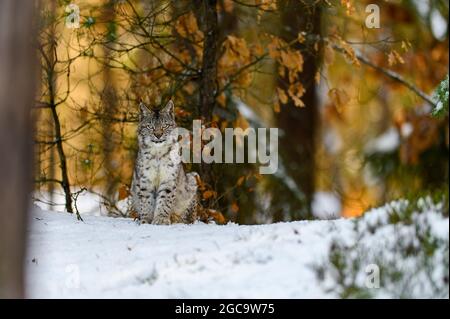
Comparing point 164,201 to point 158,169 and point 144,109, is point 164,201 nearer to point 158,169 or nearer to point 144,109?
point 158,169

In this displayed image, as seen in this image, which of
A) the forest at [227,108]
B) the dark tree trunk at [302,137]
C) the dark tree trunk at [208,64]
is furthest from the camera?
the dark tree trunk at [302,137]

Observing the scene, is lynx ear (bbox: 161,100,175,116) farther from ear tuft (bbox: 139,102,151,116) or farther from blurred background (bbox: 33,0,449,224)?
blurred background (bbox: 33,0,449,224)

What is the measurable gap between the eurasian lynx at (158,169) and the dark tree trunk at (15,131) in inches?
170

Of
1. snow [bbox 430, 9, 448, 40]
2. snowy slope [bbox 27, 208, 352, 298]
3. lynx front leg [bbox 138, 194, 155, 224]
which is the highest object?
snow [bbox 430, 9, 448, 40]

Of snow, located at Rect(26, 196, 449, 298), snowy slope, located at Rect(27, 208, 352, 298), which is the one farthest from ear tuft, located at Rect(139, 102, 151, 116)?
snow, located at Rect(26, 196, 449, 298)

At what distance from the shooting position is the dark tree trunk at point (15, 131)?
5.06 m

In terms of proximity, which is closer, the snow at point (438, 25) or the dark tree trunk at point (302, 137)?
the snow at point (438, 25)

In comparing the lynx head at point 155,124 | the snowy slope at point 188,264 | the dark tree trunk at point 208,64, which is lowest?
the snowy slope at point 188,264

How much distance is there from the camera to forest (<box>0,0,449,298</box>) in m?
5.95

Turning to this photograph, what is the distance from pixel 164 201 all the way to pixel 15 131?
458cm

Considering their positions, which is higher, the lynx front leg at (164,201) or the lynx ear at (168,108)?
the lynx ear at (168,108)

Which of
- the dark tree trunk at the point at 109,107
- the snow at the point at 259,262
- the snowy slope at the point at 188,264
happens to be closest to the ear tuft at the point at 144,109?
the dark tree trunk at the point at 109,107

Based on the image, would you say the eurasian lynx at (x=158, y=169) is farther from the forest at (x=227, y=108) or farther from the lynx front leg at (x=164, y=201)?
the forest at (x=227, y=108)

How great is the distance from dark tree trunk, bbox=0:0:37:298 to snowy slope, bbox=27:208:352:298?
2.33 ft
